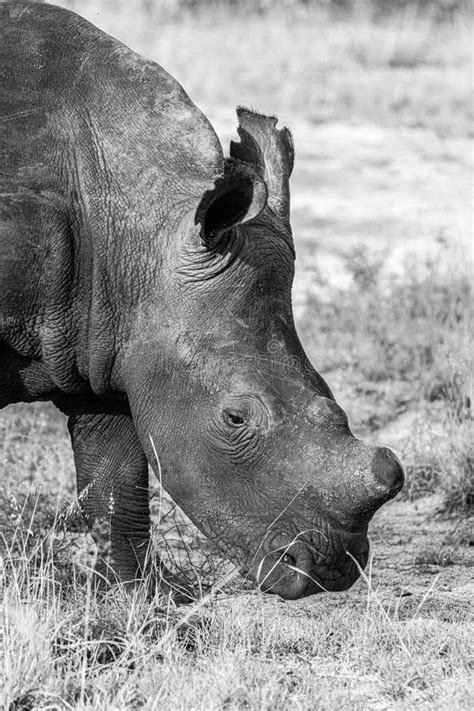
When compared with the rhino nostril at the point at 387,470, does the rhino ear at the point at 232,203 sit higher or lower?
higher

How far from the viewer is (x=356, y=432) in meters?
7.64

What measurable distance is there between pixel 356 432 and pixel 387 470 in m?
3.30

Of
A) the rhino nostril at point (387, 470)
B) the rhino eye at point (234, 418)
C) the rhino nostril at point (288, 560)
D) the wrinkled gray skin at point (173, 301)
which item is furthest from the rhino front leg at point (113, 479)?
the rhino nostril at point (387, 470)

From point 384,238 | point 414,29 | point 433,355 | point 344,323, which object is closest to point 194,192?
point 433,355

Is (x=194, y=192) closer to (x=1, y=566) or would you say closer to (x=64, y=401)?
(x=64, y=401)

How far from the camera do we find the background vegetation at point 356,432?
4098 millimetres

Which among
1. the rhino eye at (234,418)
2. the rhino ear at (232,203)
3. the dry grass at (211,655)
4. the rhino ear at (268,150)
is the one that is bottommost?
the dry grass at (211,655)

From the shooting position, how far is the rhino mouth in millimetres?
4406

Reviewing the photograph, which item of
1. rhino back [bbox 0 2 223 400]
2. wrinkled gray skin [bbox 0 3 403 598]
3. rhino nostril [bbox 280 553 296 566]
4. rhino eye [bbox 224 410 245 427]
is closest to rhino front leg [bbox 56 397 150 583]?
wrinkled gray skin [bbox 0 3 403 598]

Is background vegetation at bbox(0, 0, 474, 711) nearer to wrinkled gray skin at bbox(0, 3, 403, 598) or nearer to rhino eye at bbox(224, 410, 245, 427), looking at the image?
wrinkled gray skin at bbox(0, 3, 403, 598)

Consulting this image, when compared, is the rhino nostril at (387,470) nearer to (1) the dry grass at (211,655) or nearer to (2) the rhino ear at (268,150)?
(1) the dry grass at (211,655)

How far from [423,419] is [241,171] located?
327 centimetres

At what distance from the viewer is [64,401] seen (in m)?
5.25

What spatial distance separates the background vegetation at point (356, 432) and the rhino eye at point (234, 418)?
502mm
